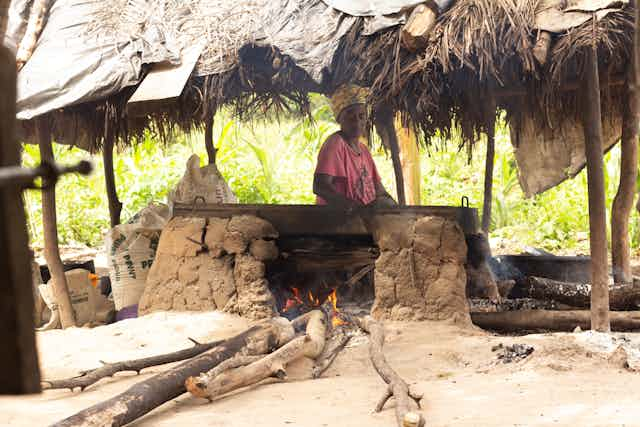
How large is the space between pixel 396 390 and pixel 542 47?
110 inches

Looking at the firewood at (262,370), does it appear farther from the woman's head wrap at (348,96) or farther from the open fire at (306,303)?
the woman's head wrap at (348,96)

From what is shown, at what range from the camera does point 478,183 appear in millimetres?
15602

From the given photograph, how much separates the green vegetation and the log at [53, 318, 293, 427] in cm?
811

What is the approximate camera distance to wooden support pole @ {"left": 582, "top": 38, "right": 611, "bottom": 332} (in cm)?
579

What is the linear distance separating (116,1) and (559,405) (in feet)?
17.7

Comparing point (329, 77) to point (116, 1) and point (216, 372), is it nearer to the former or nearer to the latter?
point (116, 1)

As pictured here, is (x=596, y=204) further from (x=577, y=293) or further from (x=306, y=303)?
(x=306, y=303)

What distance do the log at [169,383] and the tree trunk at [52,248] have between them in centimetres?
255

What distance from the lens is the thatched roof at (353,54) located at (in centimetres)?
563

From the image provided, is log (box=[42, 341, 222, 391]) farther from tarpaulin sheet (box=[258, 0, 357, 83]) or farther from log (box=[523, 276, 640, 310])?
log (box=[523, 276, 640, 310])

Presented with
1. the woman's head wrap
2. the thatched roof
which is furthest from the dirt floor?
the woman's head wrap

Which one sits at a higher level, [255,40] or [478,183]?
[255,40]

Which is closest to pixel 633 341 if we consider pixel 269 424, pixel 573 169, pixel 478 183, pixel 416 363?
pixel 416 363

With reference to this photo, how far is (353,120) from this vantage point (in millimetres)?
7789
